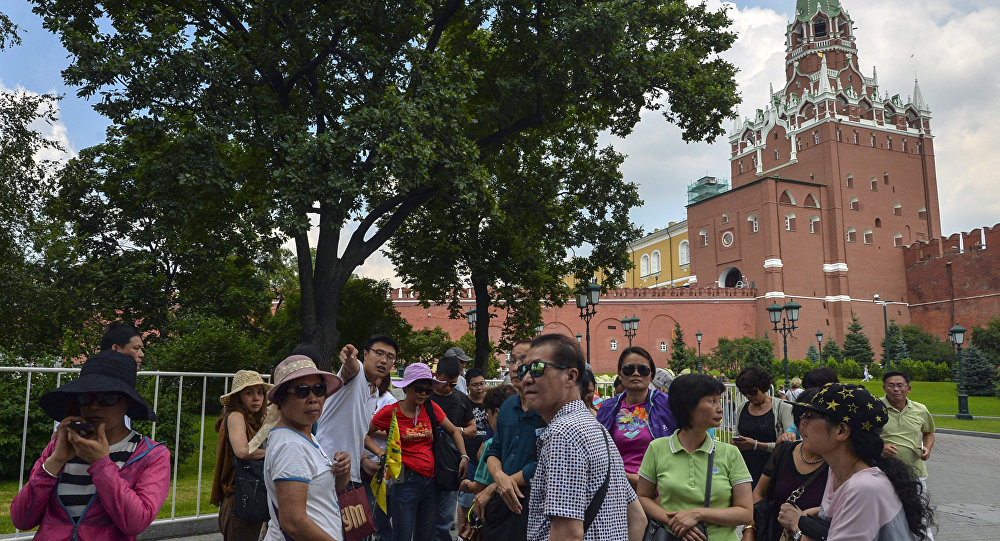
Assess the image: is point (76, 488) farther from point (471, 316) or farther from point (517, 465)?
point (471, 316)

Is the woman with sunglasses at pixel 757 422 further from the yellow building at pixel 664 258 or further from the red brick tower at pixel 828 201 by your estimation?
the yellow building at pixel 664 258

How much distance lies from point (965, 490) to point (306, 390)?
36.5ft

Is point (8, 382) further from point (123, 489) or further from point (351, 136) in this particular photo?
point (123, 489)

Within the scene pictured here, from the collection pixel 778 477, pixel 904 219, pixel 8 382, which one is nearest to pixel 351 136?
pixel 8 382

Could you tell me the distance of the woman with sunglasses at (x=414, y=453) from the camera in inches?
188

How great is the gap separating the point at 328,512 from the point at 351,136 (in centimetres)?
915

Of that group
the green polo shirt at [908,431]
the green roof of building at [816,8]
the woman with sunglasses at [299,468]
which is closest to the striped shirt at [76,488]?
the woman with sunglasses at [299,468]

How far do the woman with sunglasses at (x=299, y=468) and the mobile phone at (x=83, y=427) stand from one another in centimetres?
62

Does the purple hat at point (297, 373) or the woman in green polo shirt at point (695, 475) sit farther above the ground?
the purple hat at point (297, 373)

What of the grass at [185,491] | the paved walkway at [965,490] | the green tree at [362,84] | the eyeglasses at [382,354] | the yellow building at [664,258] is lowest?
the paved walkway at [965,490]

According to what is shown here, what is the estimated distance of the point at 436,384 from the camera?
561 cm

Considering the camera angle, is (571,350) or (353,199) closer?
(571,350)

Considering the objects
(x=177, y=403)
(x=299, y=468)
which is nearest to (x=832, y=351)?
(x=177, y=403)

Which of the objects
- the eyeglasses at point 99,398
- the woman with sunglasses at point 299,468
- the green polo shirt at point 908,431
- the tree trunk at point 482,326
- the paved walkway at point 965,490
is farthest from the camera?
the tree trunk at point 482,326
